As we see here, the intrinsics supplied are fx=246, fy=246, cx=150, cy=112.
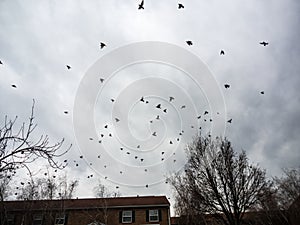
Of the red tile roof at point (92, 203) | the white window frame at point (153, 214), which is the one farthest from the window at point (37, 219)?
the white window frame at point (153, 214)

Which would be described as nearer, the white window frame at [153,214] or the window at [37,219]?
the white window frame at [153,214]

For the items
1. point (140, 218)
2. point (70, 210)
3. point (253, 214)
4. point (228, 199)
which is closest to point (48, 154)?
point (228, 199)

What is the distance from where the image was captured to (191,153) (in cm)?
2125

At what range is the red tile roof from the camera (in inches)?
1052

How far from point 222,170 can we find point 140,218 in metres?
13.7

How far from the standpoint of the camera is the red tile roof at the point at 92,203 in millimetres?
26719

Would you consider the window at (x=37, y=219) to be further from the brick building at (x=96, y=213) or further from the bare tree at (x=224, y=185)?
the bare tree at (x=224, y=185)

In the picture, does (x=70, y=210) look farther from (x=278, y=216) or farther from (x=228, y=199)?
(x=278, y=216)

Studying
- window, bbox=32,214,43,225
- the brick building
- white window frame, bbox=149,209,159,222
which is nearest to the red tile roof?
the brick building

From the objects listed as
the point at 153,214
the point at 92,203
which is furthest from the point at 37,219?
the point at 153,214

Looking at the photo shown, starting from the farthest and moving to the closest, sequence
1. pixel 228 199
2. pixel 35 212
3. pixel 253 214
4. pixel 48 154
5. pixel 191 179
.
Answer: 1. pixel 253 214
2. pixel 35 212
3. pixel 191 179
4. pixel 228 199
5. pixel 48 154

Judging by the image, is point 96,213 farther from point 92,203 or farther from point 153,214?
point 153,214

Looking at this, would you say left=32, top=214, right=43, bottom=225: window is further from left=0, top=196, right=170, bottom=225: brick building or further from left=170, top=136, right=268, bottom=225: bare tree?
left=170, top=136, right=268, bottom=225: bare tree

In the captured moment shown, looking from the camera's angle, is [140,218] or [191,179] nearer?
[191,179]
